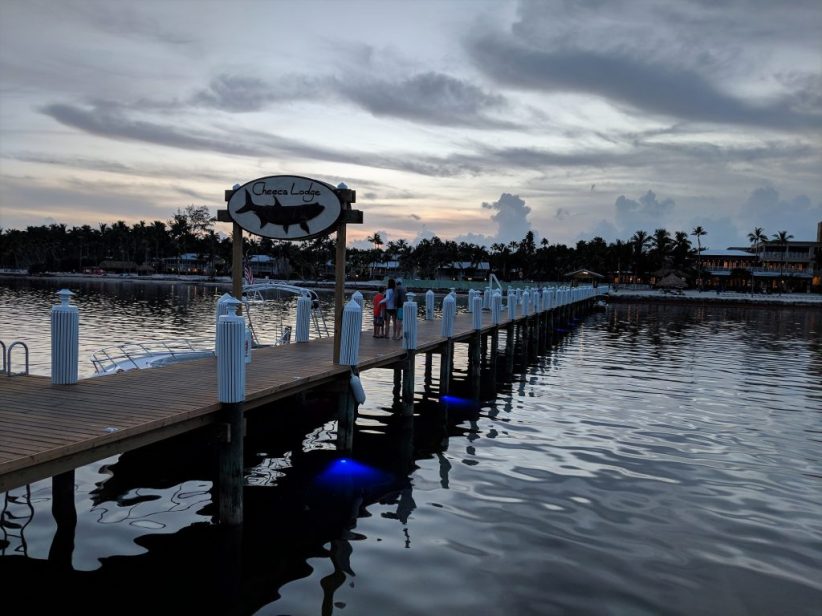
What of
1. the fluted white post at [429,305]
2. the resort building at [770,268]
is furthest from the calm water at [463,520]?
the resort building at [770,268]

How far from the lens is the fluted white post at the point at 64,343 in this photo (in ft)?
31.0

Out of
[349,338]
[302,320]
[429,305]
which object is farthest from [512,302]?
[349,338]

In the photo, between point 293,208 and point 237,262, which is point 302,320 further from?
point 293,208

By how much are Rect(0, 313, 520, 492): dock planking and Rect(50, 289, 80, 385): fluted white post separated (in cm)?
19

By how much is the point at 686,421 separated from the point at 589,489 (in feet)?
21.1

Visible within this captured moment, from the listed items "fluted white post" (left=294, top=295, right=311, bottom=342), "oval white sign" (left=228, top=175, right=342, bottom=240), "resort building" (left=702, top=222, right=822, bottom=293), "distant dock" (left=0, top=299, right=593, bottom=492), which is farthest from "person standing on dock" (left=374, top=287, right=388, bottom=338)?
"resort building" (left=702, top=222, right=822, bottom=293)

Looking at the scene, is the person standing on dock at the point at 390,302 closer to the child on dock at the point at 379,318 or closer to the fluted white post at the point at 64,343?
the child on dock at the point at 379,318

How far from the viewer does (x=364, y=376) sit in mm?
21906

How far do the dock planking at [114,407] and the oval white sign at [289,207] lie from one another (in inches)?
101

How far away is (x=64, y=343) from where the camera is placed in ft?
31.3

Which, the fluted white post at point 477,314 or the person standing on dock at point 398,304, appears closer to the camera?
the person standing on dock at point 398,304

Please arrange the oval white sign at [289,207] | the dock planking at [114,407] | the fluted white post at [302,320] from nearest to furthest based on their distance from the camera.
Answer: the dock planking at [114,407] → the oval white sign at [289,207] → the fluted white post at [302,320]

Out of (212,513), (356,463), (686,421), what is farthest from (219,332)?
(686,421)

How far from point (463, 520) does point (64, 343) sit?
628cm
